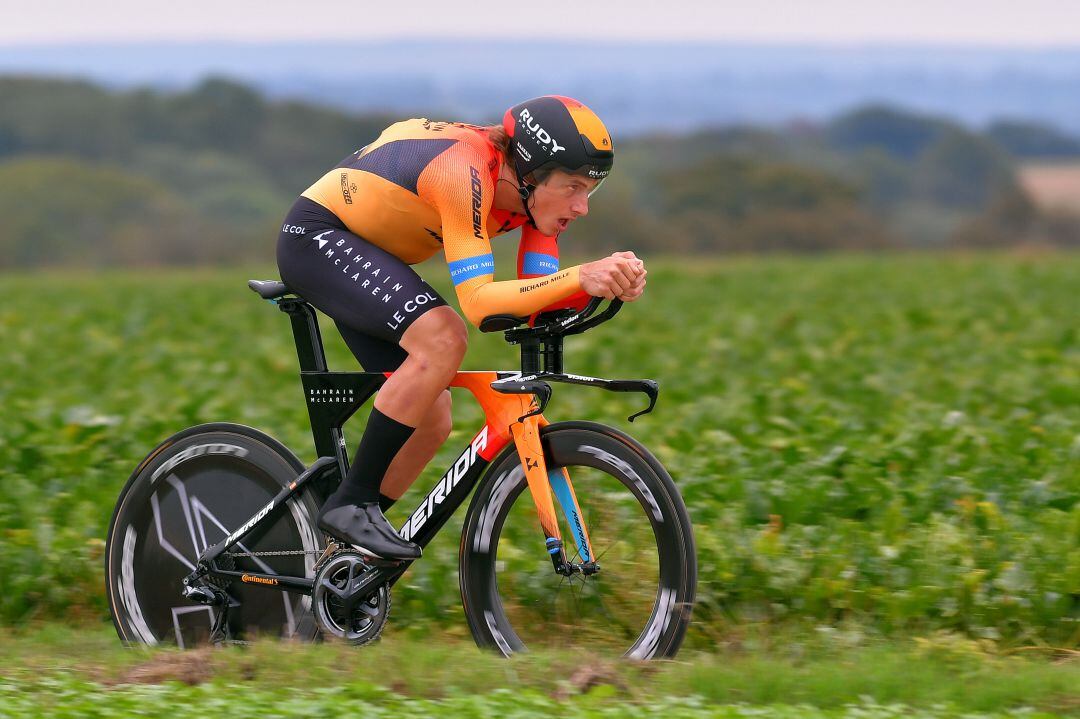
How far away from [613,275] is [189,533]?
233 cm

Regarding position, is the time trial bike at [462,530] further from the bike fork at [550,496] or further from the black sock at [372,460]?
the black sock at [372,460]

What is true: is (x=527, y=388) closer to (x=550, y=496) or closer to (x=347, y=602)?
(x=550, y=496)

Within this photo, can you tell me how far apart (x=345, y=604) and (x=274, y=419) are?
5.05 meters

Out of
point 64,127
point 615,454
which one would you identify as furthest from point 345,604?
point 64,127

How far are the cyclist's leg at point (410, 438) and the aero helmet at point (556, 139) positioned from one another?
951mm

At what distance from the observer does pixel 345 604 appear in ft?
17.9

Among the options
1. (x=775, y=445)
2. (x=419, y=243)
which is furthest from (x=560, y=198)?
(x=775, y=445)

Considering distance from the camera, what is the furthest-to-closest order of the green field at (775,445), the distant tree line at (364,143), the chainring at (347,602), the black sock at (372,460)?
1. the distant tree line at (364,143)
2. the green field at (775,445)
3. the chainring at (347,602)
4. the black sock at (372,460)

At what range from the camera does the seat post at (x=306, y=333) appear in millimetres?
5625

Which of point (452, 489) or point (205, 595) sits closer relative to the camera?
point (452, 489)

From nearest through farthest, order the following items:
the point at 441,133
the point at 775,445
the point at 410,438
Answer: the point at 441,133
the point at 410,438
the point at 775,445

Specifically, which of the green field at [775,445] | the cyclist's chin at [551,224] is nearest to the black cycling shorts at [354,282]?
the cyclist's chin at [551,224]

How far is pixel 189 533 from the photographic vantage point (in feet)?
19.5

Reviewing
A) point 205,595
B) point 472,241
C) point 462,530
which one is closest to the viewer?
point 472,241
